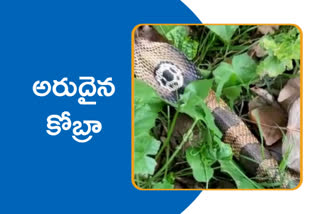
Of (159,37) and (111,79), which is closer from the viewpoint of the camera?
(111,79)

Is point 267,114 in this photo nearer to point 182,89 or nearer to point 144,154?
point 182,89

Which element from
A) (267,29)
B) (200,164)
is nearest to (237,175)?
(200,164)

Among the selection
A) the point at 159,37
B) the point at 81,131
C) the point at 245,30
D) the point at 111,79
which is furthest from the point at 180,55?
the point at 81,131

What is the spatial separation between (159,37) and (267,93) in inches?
15.3

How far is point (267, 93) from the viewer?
1.75 meters

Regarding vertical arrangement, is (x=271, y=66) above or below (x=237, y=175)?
above

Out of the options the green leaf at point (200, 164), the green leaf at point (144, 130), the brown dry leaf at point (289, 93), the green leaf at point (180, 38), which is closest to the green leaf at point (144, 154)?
the green leaf at point (144, 130)

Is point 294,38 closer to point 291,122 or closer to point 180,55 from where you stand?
point 291,122

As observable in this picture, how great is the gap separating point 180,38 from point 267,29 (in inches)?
10.7

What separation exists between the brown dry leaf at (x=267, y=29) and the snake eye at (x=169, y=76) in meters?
0.29

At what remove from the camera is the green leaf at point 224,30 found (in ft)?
5.42

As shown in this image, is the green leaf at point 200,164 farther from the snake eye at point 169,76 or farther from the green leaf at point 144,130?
the snake eye at point 169,76

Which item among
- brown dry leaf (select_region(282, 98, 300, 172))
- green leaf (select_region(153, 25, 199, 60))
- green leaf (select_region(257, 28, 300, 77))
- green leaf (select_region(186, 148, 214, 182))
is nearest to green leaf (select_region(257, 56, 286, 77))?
green leaf (select_region(257, 28, 300, 77))

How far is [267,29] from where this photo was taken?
1.71 metres
